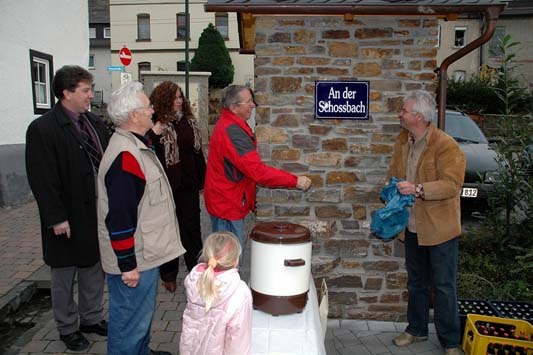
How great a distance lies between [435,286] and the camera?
3.62 meters

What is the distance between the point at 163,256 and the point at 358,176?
1.93 meters

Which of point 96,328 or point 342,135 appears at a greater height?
point 342,135

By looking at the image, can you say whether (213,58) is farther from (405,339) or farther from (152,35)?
(405,339)

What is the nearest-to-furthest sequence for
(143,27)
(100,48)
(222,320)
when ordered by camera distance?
(222,320), (143,27), (100,48)

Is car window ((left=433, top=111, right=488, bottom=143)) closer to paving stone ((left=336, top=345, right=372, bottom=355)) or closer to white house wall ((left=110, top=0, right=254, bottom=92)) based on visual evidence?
paving stone ((left=336, top=345, right=372, bottom=355))

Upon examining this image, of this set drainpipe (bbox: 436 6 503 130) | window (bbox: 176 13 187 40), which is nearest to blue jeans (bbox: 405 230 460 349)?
drainpipe (bbox: 436 6 503 130)

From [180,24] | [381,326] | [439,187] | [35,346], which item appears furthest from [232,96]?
[180,24]

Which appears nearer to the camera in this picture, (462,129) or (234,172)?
(234,172)

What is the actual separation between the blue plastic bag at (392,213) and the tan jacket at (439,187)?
0.12 metres

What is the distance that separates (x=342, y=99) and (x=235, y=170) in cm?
112

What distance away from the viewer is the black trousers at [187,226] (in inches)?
179

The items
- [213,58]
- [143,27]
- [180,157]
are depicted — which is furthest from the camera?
[143,27]

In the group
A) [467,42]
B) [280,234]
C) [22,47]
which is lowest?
[280,234]

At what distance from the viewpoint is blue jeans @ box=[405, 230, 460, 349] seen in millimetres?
3543
